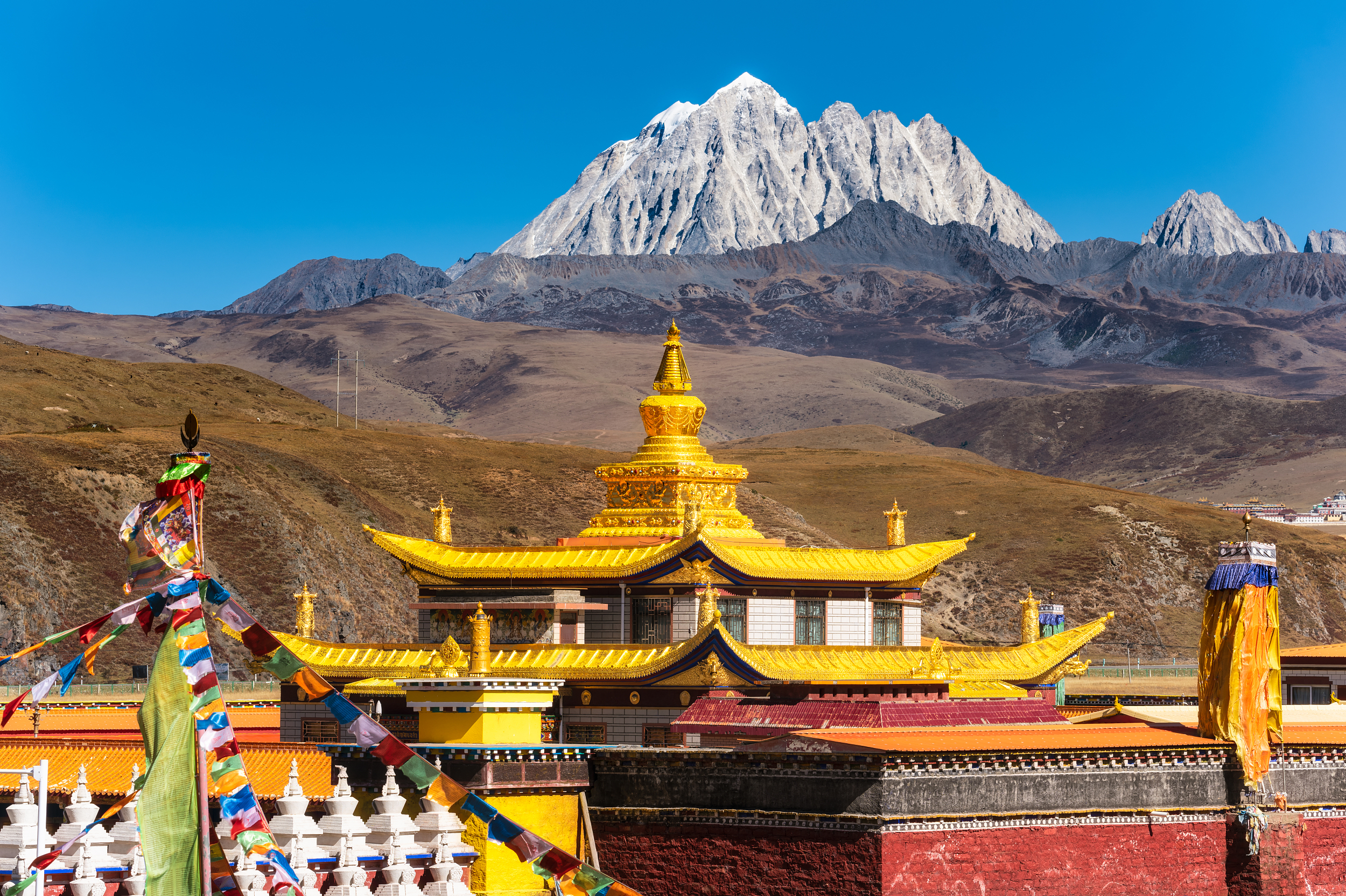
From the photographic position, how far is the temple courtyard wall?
26.5 m

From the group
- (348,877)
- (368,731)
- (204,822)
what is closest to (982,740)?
(348,877)

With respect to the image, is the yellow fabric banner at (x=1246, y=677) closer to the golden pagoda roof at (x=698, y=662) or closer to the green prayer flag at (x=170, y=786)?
the golden pagoda roof at (x=698, y=662)

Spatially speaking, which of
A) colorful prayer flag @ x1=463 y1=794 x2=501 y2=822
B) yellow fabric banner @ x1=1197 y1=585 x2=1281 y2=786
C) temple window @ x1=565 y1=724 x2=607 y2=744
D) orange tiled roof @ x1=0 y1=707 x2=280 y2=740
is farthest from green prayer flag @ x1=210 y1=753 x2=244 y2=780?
orange tiled roof @ x1=0 y1=707 x2=280 y2=740

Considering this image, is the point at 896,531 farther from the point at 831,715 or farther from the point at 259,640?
the point at 259,640

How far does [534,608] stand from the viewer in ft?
118

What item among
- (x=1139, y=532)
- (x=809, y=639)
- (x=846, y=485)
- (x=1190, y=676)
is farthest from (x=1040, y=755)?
(x=846, y=485)

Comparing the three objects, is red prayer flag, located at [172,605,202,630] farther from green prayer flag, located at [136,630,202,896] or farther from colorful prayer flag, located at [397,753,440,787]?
colorful prayer flag, located at [397,753,440,787]

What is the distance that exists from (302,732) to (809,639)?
36.1 ft

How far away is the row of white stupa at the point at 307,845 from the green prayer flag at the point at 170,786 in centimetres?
356

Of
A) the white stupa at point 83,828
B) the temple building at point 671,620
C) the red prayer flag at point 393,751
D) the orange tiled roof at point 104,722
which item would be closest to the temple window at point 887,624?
the temple building at point 671,620

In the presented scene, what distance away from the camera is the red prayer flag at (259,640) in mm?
15469

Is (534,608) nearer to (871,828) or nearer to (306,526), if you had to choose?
(871,828)

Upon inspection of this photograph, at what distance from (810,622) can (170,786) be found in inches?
919

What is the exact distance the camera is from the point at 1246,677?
97.3ft
